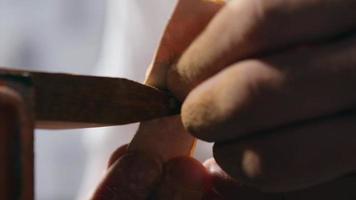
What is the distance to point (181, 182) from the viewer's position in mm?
426

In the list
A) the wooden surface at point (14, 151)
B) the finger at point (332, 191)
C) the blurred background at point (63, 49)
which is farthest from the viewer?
the blurred background at point (63, 49)

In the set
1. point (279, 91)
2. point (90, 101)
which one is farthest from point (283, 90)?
point (90, 101)

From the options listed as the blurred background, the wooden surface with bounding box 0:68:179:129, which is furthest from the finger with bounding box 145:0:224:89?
the blurred background

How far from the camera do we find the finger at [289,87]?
31 centimetres

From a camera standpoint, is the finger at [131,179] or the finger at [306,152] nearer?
the finger at [306,152]

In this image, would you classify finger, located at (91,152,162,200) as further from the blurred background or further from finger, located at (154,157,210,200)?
the blurred background

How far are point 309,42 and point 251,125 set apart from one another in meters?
0.05

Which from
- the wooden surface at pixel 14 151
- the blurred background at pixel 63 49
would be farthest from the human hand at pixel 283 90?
the blurred background at pixel 63 49

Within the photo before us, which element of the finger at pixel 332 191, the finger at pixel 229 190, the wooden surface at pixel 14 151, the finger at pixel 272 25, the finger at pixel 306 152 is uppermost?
the finger at pixel 272 25

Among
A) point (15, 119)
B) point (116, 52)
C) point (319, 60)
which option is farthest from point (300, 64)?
point (116, 52)

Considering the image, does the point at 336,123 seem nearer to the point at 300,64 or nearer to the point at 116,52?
the point at 300,64

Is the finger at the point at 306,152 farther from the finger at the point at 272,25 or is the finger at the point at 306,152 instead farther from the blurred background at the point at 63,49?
the blurred background at the point at 63,49

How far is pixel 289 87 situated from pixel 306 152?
1.5 inches

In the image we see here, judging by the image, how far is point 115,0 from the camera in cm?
68
